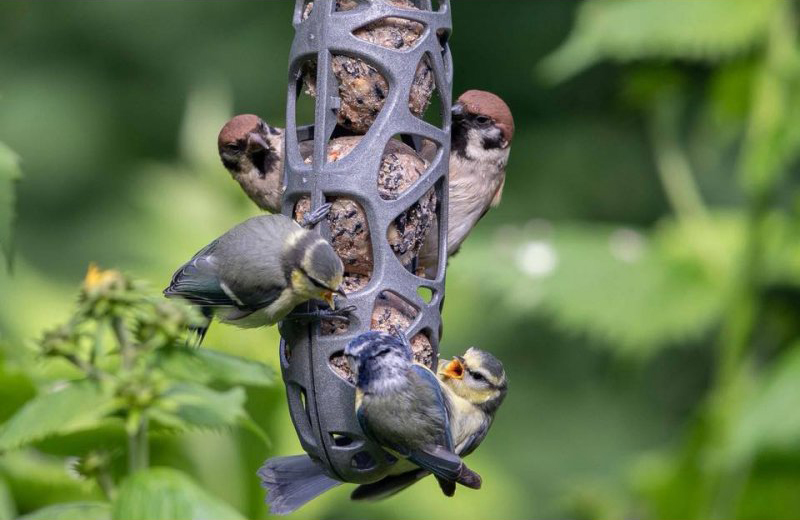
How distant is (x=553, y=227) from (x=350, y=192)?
3.88m

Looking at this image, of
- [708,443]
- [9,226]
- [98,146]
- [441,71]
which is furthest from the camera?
[98,146]

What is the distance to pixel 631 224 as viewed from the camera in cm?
866

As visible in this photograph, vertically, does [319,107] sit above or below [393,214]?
above

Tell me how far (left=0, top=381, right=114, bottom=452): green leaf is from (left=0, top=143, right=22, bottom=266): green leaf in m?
0.43

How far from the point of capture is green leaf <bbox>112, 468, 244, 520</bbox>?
8.65 ft

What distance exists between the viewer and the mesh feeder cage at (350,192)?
3.07 metres

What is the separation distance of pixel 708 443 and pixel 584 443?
349 centimetres

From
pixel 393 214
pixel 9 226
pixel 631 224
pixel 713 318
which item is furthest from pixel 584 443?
pixel 9 226

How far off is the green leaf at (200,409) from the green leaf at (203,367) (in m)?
0.04

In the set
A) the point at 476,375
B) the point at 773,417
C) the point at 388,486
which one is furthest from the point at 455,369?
the point at 773,417

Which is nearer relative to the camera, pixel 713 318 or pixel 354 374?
pixel 354 374

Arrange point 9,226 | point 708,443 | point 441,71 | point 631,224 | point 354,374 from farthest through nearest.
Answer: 1. point 631,224
2. point 708,443
3. point 441,71
4. point 354,374
5. point 9,226

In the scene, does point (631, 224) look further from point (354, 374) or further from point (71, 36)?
point (354, 374)

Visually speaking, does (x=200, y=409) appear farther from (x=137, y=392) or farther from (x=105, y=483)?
(x=105, y=483)
